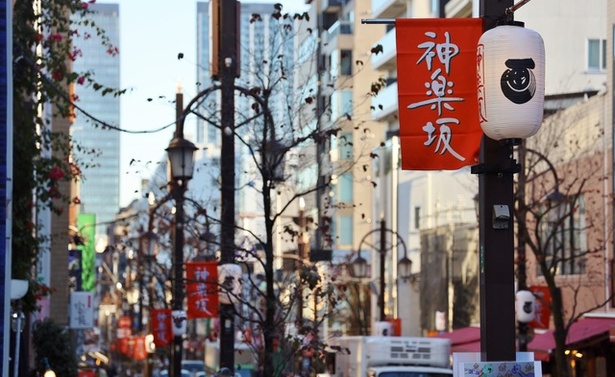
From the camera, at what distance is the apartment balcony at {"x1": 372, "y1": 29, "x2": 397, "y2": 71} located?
6259 cm

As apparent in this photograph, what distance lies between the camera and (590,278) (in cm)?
3584

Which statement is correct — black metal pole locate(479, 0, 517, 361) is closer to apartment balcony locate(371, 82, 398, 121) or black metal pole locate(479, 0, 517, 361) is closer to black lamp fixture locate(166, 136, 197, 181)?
black lamp fixture locate(166, 136, 197, 181)

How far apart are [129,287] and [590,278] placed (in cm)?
4227

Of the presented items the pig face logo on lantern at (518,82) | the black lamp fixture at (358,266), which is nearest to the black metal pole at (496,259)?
the pig face logo on lantern at (518,82)

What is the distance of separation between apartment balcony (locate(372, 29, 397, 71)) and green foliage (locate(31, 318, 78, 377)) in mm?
25692

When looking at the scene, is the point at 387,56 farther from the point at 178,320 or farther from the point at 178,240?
the point at 178,320

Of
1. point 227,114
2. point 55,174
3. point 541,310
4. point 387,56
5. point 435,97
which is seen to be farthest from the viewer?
point 387,56

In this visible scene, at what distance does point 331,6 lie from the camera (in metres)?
80.2

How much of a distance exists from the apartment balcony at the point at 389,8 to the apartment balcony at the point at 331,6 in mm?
12019

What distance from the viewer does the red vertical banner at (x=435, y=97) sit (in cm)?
1184

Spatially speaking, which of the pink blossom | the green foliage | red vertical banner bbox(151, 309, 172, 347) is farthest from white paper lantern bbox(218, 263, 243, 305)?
the green foliage

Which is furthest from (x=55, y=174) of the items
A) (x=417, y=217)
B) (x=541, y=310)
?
(x=417, y=217)

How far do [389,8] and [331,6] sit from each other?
51.1 feet

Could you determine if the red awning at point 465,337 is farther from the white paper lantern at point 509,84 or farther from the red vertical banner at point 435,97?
the white paper lantern at point 509,84
